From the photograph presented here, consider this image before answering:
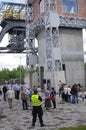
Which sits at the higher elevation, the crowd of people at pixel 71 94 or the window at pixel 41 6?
the window at pixel 41 6

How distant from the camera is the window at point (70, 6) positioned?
48.7 metres

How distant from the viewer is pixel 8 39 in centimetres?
6234

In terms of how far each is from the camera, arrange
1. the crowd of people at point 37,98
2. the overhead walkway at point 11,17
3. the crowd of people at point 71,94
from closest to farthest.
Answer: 1. the crowd of people at point 37,98
2. the crowd of people at point 71,94
3. the overhead walkway at point 11,17

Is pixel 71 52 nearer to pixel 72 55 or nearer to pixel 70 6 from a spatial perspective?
pixel 72 55

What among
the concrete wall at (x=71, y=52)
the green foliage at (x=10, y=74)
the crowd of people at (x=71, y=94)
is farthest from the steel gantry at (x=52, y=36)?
the green foliage at (x=10, y=74)

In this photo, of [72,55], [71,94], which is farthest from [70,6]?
[71,94]

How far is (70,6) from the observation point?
4972cm

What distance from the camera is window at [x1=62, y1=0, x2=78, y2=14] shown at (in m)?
48.7

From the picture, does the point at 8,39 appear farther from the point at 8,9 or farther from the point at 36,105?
the point at 36,105

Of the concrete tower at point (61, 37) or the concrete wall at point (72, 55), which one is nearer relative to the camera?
the concrete tower at point (61, 37)

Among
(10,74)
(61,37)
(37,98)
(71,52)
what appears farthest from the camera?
(10,74)

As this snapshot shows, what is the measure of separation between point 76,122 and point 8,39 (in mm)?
47866

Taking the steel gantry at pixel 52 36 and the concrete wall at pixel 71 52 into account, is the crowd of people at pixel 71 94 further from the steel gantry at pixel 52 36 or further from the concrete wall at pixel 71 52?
the concrete wall at pixel 71 52

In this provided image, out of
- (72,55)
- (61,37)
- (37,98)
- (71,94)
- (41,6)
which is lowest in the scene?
(71,94)
